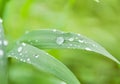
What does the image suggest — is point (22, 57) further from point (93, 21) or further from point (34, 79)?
point (93, 21)

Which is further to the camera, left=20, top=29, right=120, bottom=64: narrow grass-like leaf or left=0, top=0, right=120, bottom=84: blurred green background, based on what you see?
left=0, top=0, right=120, bottom=84: blurred green background

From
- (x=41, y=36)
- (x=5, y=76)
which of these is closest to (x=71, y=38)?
(x=41, y=36)

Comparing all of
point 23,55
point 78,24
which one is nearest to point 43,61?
point 23,55

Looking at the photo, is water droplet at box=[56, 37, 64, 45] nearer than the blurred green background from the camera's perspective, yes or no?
Yes

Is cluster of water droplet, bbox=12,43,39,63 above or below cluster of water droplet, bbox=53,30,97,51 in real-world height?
below
